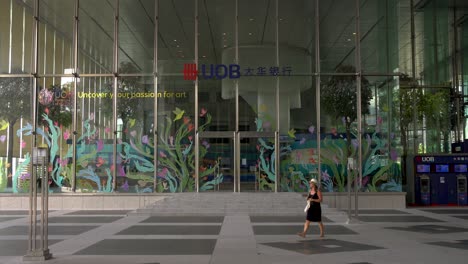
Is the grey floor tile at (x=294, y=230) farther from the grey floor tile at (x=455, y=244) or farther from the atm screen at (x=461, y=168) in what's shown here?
the atm screen at (x=461, y=168)

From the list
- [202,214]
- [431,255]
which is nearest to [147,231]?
[202,214]

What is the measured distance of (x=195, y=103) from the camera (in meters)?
22.9

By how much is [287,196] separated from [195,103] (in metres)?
5.50

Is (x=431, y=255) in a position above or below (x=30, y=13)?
below

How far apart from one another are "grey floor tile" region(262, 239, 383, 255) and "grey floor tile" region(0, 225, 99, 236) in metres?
5.85

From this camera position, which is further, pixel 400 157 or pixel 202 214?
pixel 400 157

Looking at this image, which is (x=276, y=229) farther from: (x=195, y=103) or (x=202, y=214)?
(x=195, y=103)

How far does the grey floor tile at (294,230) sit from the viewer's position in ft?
47.3

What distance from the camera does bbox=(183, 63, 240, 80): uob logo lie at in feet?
75.8

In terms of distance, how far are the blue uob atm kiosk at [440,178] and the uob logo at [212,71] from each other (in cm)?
900

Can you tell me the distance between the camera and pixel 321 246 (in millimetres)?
12023

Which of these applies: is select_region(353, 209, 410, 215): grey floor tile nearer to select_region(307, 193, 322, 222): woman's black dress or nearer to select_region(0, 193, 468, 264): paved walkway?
select_region(0, 193, 468, 264): paved walkway

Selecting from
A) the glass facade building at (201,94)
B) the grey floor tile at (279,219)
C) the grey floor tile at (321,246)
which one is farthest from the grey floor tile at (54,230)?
the glass facade building at (201,94)

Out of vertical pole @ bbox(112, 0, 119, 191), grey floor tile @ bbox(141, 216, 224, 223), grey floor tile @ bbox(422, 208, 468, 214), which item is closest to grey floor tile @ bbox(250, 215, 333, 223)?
grey floor tile @ bbox(141, 216, 224, 223)
